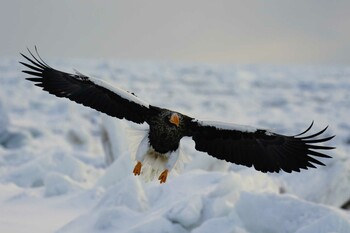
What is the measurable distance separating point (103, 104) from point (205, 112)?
60.9 feet

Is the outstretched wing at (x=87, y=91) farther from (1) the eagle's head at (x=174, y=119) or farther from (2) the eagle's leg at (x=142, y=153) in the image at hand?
(1) the eagle's head at (x=174, y=119)

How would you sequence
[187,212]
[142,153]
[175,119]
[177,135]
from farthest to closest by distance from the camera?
[142,153] < [177,135] < [175,119] < [187,212]

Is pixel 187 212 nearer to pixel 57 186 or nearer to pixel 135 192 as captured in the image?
pixel 135 192

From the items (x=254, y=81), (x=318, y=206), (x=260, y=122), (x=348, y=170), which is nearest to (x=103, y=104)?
(x=318, y=206)

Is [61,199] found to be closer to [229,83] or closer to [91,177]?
[91,177]

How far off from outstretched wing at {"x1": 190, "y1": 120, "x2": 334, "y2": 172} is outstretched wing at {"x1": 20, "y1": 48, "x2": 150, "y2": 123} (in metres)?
0.62

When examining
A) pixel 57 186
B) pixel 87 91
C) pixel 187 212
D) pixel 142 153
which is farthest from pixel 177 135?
pixel 57 186

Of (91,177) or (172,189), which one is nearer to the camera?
(172,189)

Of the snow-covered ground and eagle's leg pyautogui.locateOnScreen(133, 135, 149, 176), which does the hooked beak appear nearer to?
eagle's leg pyautogui.locateOnScreen(133, 135, 149, 176)

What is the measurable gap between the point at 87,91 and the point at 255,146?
1.64 m

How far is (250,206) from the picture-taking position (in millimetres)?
4770

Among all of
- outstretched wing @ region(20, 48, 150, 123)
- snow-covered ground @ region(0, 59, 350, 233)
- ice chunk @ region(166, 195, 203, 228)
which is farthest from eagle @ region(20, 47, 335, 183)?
ice chunk @ region(166, 195, 203, 228)

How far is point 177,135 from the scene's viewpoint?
16.2ft

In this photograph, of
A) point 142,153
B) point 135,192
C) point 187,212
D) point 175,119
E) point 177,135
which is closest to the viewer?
point 187,212
